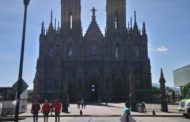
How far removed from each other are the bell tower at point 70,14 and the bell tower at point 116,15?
613 cm

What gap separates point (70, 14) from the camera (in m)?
73.3

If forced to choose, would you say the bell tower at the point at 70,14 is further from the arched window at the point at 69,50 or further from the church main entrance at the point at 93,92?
the church main entrance at the point at 93,92

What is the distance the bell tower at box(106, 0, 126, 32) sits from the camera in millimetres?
71812

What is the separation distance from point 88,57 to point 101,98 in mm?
8872

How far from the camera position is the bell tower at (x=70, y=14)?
2852 inches

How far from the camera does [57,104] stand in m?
21.5

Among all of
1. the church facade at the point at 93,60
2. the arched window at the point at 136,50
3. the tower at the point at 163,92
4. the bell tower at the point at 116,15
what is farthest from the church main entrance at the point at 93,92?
the tower at the point at 163,92

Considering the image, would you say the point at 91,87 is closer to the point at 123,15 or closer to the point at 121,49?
the point at 121,49

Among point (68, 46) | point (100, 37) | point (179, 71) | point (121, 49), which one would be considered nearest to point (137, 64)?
point (121, 49)

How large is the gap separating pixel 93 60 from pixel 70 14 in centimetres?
1136

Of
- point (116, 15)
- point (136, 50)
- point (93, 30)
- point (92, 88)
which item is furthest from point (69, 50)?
point (136, 50)

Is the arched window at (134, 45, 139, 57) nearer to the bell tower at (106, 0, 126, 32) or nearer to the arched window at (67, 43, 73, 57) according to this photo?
the bell tower at (106, 0, 126, 32)

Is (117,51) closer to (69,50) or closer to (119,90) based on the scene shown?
(119,90)

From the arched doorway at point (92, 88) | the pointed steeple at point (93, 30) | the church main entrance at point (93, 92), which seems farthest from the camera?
the pointed steeple at point (93, 30)
